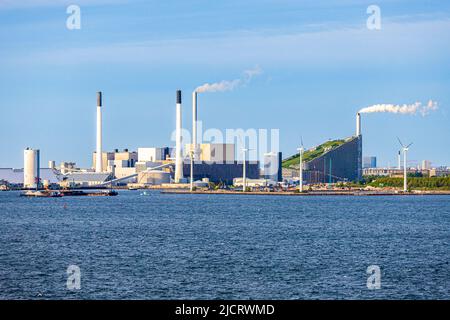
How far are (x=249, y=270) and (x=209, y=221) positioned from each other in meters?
37.9

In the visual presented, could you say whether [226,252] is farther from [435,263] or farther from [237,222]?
[237,222]

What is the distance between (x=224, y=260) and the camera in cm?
4175

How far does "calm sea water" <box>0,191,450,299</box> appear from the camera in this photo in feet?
105

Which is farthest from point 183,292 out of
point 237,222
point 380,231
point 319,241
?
point 237,222

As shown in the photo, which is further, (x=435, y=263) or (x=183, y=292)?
(x=435, y=263)

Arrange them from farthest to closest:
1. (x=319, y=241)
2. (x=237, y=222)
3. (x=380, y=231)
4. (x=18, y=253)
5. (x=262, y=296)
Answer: (x=237, y=222), (x=380, y=231), (x=319, y=241), (x=18, y=253), (x=262, y=296)

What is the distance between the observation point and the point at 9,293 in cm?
3127

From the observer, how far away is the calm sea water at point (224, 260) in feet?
105
